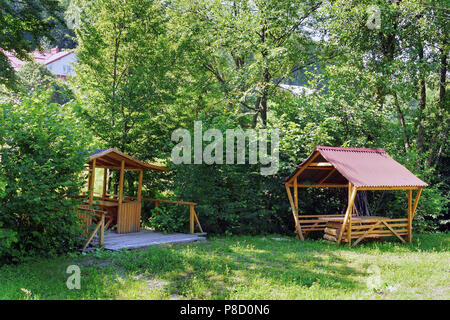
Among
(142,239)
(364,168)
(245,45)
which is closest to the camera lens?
(142,239)

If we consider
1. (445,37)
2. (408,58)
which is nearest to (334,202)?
(408,58)

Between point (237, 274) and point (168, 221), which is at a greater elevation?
point (168, 221)

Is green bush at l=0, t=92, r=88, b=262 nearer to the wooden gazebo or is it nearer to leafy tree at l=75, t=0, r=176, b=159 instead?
leafy tree at l=75, t=0, r=176, b=159

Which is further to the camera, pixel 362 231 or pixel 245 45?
pixel 245 45

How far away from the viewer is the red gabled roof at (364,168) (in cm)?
1153

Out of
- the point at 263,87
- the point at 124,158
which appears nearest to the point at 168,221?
the point at 124,158

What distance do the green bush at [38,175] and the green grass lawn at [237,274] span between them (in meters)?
0.72

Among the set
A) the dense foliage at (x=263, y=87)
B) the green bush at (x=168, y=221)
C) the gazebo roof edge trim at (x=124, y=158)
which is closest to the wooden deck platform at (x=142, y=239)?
the green bush at (x=168, y=221)

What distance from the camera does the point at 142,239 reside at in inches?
453

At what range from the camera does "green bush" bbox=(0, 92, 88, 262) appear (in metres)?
8.02

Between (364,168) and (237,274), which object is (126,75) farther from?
(237,274)

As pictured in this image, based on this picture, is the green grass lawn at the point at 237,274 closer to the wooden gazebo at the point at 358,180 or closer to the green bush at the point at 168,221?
the wooden gazebo at the point at 358,180

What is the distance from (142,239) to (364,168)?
7686 mm
